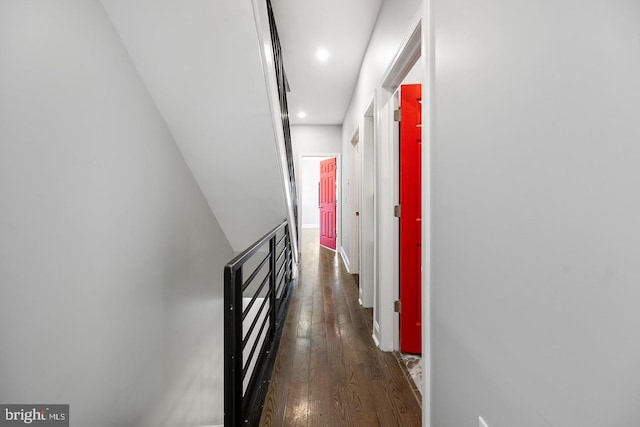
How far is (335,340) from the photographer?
233cm

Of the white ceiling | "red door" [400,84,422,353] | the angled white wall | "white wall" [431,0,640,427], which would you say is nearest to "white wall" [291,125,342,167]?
the white ceiling

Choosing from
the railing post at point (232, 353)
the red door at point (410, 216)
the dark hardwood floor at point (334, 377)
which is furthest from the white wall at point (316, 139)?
the railing post at point (232, 353)

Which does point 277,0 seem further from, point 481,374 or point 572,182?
point 481,374

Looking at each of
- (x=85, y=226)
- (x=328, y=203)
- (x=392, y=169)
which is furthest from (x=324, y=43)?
(x=328, y=203)

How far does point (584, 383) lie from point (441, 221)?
2.20ft

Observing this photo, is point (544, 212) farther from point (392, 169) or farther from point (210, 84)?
point (210, 84)

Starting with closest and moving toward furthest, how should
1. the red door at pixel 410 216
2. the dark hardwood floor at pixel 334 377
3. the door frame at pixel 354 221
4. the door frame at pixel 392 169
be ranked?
the door frame at pixel 392 169, the dark hardwood floor at pixel 334 377, the red door at pixel 410 216, the door frame at pixel 354 221

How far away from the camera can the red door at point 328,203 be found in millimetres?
5867

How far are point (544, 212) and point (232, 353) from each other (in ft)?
3.63

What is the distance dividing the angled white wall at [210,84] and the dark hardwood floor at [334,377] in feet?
4.33

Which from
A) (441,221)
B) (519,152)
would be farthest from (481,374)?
(519,152)

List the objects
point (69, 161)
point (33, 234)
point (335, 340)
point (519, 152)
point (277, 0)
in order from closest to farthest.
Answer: point (519, 152) → point (33, 234) → point (69, 161) → point (277, 0) → point (335, 340)

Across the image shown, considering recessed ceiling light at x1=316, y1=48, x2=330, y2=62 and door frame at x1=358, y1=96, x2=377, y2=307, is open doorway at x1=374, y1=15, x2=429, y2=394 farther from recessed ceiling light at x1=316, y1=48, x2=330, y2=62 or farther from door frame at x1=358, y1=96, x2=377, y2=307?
recessed ceiling light at x1=316, y1=48, x2=330, y2=62

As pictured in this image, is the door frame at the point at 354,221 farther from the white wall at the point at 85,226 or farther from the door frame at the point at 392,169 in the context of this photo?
the white wall at the point at 85,226
